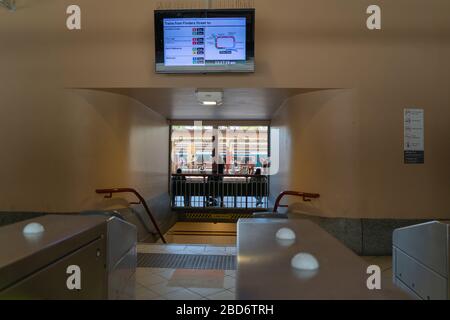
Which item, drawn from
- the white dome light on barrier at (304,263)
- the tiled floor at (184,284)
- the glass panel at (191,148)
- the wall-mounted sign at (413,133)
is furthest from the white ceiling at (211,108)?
the white dome light on barrier at (304,263)

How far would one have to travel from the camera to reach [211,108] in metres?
6.09

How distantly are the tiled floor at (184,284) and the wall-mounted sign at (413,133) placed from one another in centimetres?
262

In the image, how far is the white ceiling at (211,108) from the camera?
4406 mm

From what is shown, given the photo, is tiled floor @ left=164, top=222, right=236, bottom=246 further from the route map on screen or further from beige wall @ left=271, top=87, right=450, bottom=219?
the route map on screen

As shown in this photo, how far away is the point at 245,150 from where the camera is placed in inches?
340

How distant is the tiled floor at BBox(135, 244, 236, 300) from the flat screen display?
7.58ft

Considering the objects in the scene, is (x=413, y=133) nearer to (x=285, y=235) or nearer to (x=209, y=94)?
(x=209, y=94)

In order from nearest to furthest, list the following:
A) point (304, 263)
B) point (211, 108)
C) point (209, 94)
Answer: point (304, 263), point (209, 94), point (211, 108)

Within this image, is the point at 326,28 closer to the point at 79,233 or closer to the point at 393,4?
the point at 393,4

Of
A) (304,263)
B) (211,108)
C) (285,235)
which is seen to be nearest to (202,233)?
(211,108)

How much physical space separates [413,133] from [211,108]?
131 inches

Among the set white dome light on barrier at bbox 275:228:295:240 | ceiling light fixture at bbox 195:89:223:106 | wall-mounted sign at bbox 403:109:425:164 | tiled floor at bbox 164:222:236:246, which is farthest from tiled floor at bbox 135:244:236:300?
tiled floor at bbox 164:222:236:246

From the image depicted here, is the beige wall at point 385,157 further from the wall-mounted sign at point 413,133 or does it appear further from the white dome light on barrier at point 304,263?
the white dome light on barrier at point 304,263

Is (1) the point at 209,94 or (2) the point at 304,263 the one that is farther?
(1) the point at 209,94
